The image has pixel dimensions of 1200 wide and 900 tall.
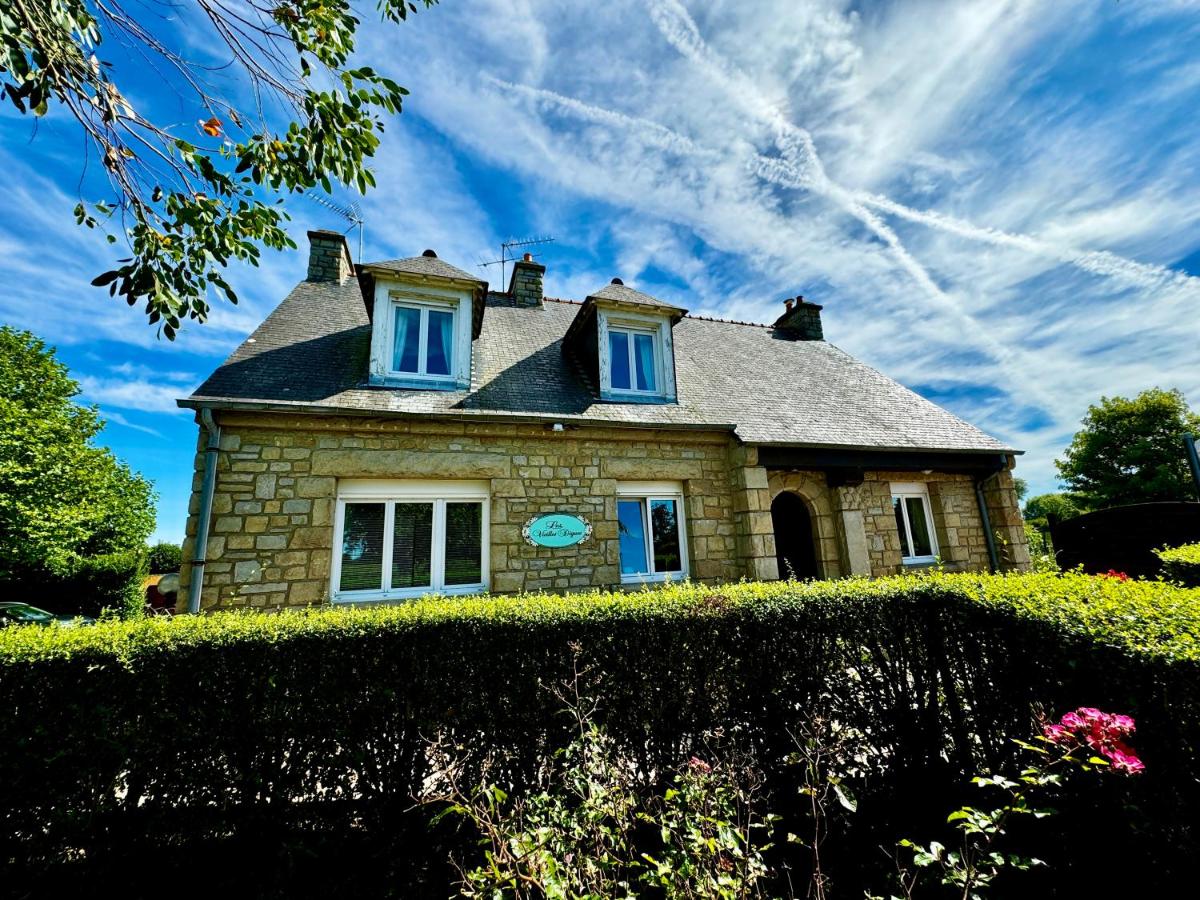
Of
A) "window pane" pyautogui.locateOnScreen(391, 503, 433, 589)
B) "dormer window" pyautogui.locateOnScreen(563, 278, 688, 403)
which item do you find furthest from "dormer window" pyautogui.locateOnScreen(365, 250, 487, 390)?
"dormer window" pyautogui.locateOnScreen(563, 278, 688, 403)

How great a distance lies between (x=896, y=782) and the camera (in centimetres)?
333

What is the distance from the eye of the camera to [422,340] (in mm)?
6809

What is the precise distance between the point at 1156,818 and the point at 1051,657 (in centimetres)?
83

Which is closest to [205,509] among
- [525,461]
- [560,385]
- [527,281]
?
[525,461]

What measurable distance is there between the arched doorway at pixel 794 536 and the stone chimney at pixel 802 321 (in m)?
5.50

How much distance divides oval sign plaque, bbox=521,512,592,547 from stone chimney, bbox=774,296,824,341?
28.3 feet

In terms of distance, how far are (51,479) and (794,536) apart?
78.6 feet

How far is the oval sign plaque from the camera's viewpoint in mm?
6129

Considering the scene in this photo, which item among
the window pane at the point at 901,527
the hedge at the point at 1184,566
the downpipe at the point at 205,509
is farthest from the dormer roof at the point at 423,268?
the hedge at the point at 1184,566

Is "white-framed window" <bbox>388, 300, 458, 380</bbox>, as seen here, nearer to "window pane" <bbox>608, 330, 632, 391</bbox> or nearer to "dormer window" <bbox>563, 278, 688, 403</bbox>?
"dormer window" <bbox>563, 278, 688, 403</bbox>

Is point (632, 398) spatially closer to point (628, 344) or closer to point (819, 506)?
point (628, 344)

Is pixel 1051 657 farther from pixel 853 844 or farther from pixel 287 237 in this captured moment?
pixel 287 237

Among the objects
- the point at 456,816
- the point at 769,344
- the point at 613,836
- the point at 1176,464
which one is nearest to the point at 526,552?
the point at 456,816

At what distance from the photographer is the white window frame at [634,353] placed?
7.39 m
